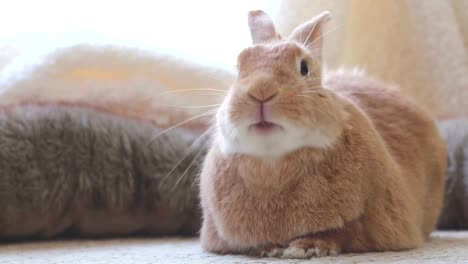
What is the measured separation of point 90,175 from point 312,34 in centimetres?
53

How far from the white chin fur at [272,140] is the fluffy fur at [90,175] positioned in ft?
1.22

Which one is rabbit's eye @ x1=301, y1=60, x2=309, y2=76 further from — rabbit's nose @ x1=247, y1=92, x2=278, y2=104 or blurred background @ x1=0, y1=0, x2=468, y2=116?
blurred background @ x1=0, y1=0, x2=468, y2=116

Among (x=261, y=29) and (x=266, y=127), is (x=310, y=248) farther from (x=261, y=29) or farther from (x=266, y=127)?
(x=261, y=29)

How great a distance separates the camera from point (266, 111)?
34.6 inches

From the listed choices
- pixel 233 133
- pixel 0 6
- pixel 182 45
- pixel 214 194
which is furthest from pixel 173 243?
pixel 0 6

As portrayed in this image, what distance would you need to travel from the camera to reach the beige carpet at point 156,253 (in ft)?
3.00

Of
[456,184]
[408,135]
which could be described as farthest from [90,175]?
[456,184]

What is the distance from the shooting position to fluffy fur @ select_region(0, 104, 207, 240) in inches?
50.1

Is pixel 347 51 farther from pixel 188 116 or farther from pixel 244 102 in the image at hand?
pixel 244 102

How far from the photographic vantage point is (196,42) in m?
1.77

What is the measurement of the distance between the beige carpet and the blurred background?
1.28ft

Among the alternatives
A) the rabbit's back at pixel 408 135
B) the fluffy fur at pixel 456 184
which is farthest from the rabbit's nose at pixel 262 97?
the fluffy fur at pixel 456 184

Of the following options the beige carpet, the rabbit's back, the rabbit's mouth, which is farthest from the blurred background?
the rabbit's mouth

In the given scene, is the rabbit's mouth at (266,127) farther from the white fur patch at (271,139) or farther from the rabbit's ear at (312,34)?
the rabbit's ear at (312,34)
